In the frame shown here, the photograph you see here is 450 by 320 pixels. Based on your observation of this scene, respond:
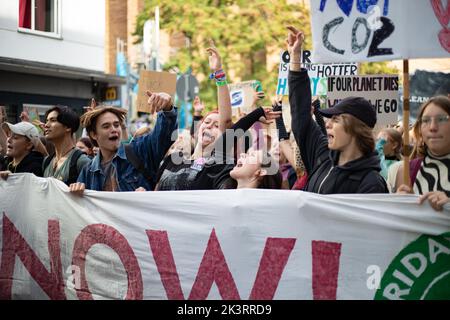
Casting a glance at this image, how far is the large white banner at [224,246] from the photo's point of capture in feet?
15.0

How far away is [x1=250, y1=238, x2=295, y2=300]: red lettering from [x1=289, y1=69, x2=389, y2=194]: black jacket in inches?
15.8

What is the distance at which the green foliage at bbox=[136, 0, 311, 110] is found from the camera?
2588 centimetres

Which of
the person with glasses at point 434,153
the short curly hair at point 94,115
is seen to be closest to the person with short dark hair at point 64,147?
the short curly hair at point 94,115

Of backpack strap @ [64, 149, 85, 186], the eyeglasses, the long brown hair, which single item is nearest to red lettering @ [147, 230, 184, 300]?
backpack strap @ [64, 149, 85, 186]

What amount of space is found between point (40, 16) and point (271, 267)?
1090 centimetres

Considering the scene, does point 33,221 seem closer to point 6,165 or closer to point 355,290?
point 6,165

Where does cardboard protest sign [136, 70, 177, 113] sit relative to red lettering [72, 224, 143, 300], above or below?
above

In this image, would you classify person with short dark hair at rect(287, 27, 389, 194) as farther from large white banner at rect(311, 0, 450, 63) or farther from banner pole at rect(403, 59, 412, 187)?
large white banner at rect(311, 0, 450, 63)

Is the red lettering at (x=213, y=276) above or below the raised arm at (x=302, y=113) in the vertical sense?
below

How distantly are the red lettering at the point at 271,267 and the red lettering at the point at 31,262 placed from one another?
1.79 meters

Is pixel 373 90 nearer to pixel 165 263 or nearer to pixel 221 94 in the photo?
pixel 221 94

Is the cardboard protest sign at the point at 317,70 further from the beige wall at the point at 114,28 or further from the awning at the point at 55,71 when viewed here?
the beige wall at the point at 114,28

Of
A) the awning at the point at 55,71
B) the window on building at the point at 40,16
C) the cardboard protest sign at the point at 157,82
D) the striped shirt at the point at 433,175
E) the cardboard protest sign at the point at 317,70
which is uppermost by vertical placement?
the window on building at the point at 40,16
